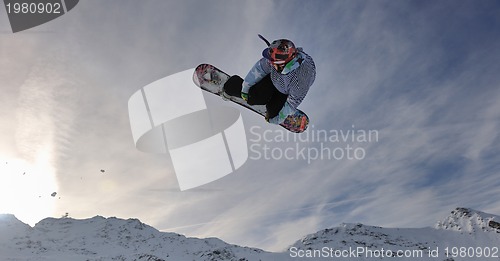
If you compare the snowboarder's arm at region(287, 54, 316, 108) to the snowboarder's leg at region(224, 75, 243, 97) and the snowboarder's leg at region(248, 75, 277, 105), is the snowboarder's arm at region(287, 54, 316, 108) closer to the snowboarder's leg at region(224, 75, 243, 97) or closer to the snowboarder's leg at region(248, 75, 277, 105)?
the snowboarder's leg at region(248, 75, 277, 105)

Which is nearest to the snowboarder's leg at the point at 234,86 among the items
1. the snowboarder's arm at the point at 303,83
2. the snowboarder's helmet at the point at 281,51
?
the snowboarder's arm at the point at 303,83

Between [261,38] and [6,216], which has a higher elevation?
[6,216]

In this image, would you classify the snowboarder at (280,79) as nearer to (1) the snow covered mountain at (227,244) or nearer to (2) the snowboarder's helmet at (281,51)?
(2) the snowboarder's helmet at (281,51)

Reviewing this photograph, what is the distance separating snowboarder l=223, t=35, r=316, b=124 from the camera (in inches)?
309

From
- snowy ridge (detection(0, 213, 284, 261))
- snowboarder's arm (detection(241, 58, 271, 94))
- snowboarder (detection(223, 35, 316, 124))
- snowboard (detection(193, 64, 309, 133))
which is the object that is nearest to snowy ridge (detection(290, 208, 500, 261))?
snowy ridge (detection(0, 213, 284, 261))

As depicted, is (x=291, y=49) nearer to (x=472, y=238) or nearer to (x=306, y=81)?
(x=306, y=81)

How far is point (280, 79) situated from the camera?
859cm

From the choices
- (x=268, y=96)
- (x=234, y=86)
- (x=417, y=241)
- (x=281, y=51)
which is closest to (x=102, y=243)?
(x=417, y=241)

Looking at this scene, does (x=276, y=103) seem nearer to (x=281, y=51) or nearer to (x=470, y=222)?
(x=281, y=51)

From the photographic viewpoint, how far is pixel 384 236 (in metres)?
181

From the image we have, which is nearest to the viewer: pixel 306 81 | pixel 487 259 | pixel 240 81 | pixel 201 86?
pixel 306 81

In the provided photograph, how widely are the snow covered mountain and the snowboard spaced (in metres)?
118

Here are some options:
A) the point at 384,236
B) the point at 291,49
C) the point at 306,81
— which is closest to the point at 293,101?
the point at 306,81

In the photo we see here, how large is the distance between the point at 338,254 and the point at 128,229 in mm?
90884
